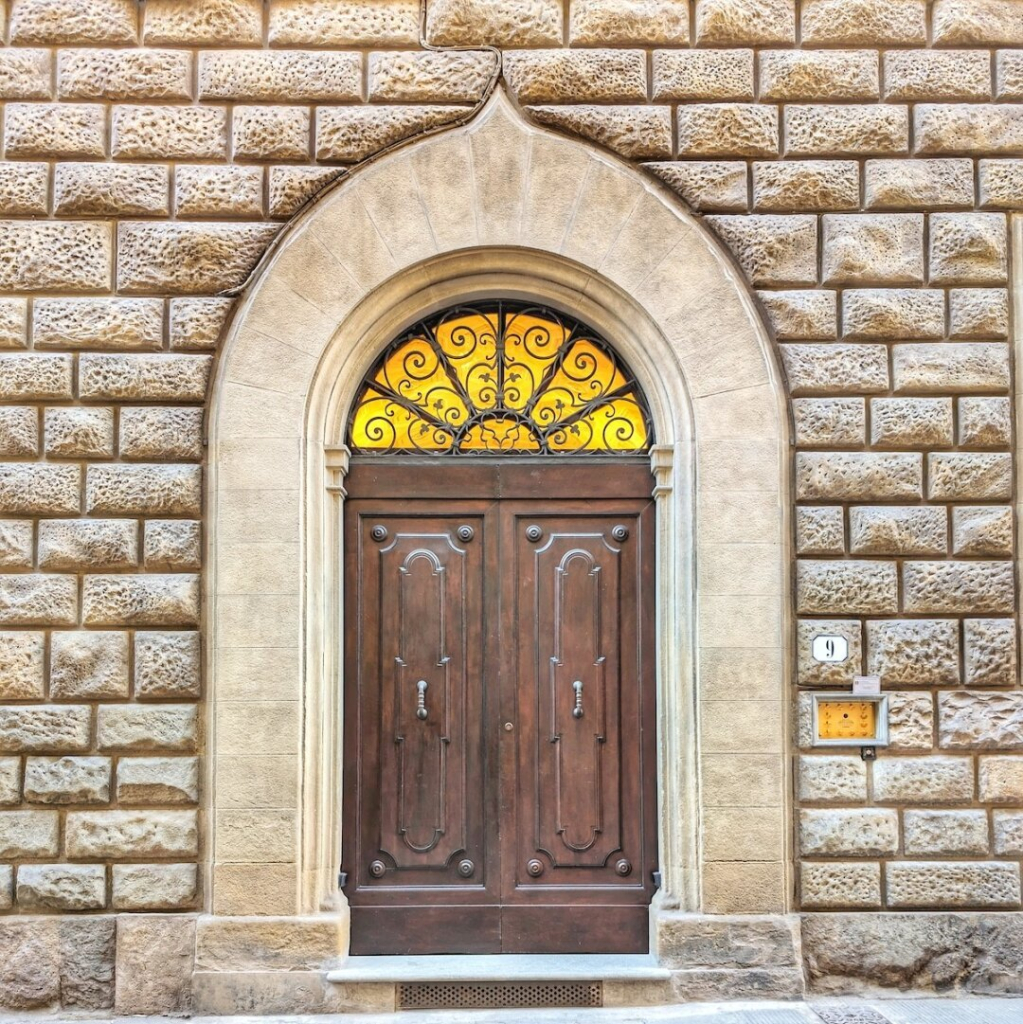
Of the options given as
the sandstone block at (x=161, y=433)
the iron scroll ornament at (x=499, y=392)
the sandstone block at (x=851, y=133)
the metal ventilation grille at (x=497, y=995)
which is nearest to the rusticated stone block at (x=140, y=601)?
the sandstone block at (x=161, y=433)

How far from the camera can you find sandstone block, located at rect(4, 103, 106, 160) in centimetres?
605

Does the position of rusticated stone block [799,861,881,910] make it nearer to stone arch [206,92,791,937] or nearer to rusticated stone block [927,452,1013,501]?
stone arch [206,92,791,937]

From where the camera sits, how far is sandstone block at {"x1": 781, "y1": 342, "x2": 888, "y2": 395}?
603cm

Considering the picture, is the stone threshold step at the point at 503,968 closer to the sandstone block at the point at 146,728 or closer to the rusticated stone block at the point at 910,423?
the sandstone block at the point at 146,728

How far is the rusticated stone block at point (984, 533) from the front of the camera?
5.98m

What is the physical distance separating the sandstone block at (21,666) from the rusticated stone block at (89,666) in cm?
8

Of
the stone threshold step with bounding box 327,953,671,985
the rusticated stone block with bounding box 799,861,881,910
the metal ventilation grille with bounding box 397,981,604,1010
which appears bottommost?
the metal ventilation grille with bounding box 397,981,604,1010

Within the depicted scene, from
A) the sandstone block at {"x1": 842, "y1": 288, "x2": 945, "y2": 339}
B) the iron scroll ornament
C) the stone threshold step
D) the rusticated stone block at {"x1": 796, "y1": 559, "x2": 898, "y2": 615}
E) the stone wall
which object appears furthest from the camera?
the iron scroll ornament

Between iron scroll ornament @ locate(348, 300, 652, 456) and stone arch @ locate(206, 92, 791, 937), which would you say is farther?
iron scroll ornament @ locate(348, 300, 652, 456)

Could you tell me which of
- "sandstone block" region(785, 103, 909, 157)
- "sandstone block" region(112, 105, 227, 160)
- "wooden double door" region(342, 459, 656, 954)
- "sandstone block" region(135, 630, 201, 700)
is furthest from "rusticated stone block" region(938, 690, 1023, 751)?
"sandstone block" region(112, 105, 227, 160)

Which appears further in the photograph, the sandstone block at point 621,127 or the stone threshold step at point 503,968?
the sandstone block at point 621,127

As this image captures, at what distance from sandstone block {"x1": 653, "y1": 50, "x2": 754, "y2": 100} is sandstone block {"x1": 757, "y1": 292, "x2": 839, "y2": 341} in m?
1.15

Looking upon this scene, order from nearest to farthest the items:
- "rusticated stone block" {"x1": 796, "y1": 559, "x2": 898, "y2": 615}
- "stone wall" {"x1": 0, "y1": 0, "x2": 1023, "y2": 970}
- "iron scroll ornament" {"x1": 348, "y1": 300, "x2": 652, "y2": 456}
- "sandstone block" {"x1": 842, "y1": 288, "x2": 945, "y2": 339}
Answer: "stone wall" {"x1": 0, "y1": 0, "x2": 1023, "y2": 970} < "rusticated stone block" {"x1": 796, "y1": 559, "x2": 898, "y2": 615} < "sandstone block" {"x1": 842, "y1": 288, "x2": 945, "y2": 339} < "iron scroll ornament" {"x1": 348, "y1": 300, "x2": 652, "y2": 456}

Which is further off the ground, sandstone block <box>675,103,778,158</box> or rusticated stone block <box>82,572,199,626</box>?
sandstone block <box>675,103,778,158</box>
